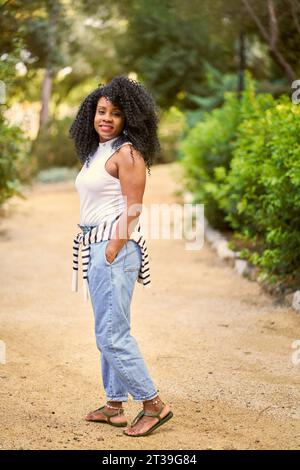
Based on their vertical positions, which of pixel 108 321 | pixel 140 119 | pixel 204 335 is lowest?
pixel 204 335

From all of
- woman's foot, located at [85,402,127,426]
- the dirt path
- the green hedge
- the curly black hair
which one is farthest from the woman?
the green hedge

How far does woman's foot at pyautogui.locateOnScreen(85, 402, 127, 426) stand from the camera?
4.57 m

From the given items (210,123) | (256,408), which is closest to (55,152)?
(210,123)

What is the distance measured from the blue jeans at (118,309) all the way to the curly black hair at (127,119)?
0.46 metres

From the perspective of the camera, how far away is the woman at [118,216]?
4254 mm

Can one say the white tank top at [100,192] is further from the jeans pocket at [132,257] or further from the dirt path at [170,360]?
the dirt path at [170,360]

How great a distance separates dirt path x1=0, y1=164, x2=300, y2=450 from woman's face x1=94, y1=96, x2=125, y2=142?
5.09 feet

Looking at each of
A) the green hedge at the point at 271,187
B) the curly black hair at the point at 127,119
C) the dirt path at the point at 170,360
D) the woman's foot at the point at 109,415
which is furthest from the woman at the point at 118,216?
the green hedge at the point at 271,187

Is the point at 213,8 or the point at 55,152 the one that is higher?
the point at 213,8

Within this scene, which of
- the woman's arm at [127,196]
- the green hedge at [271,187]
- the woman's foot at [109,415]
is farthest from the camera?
the green hedge at [271,187]

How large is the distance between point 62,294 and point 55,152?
16272mm

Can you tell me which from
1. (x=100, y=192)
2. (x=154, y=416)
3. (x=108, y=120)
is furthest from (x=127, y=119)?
(x=154, y=416)

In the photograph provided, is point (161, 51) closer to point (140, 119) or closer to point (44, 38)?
point (44, 38)
